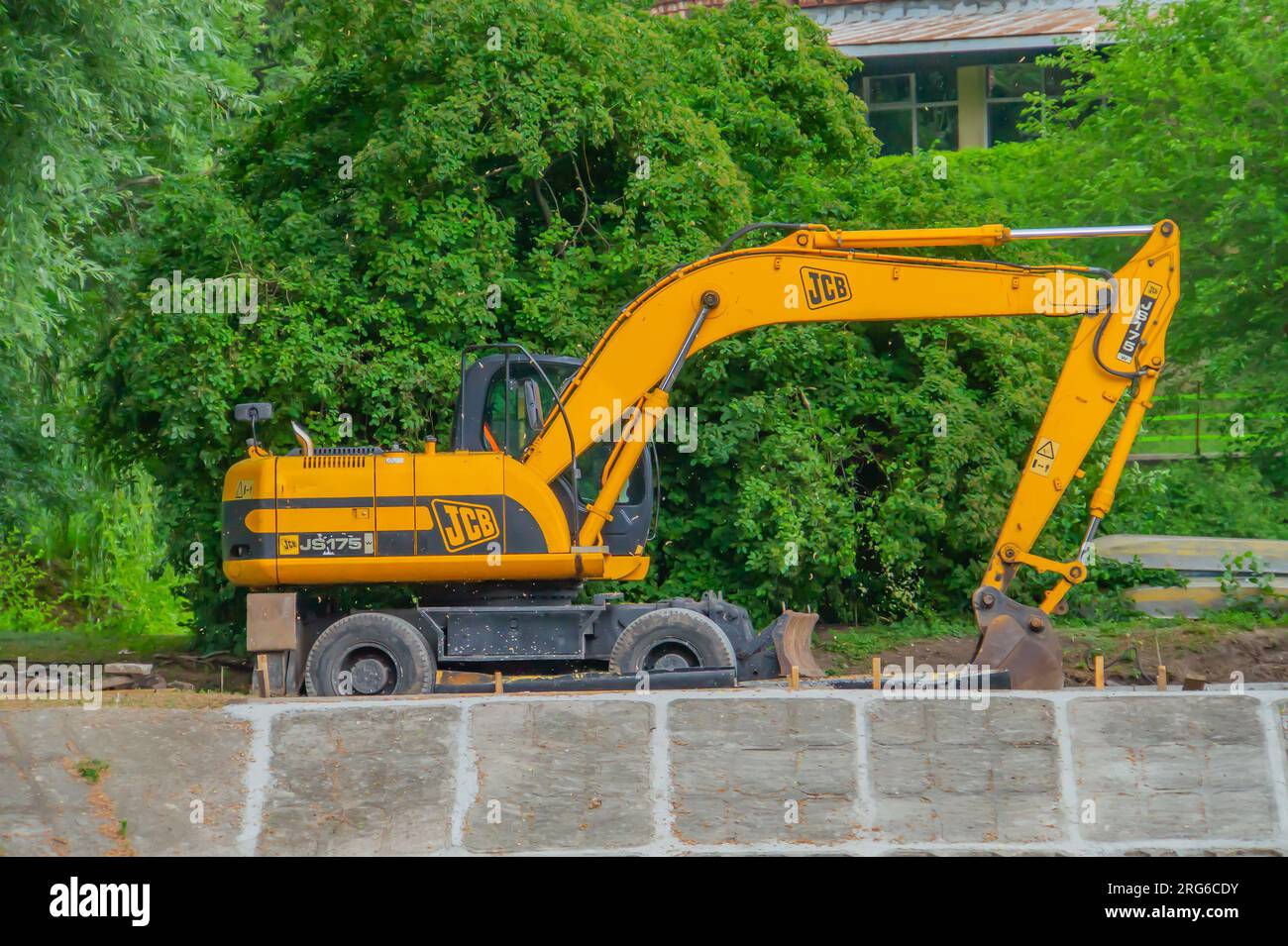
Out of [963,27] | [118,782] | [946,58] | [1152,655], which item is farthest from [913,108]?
[118,782]

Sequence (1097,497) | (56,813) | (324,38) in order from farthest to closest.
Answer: (324,38) → (1097,497) → (56,813)

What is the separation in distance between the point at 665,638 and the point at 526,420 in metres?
2.27

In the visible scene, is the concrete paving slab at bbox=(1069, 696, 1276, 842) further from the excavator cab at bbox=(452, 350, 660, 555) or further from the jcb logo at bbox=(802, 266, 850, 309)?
the excavator cab at bbox=(452, 350, 660, 555)

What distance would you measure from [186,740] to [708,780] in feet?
10.1

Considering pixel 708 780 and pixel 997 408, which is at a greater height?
pixel 997 408

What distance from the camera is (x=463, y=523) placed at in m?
13.1

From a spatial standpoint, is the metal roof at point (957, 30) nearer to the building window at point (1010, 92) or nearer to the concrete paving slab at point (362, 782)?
the building window at point (1010, 92)

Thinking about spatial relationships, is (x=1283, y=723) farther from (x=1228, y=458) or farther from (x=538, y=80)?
(x=1228, y=458)

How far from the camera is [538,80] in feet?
52.2

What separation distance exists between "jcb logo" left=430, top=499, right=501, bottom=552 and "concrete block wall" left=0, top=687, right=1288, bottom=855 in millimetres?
3593

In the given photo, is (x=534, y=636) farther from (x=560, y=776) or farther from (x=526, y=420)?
(x=560, y=776)

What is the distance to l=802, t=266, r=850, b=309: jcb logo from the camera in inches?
527

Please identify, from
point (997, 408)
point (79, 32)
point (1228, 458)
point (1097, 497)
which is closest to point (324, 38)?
point (79, 32)

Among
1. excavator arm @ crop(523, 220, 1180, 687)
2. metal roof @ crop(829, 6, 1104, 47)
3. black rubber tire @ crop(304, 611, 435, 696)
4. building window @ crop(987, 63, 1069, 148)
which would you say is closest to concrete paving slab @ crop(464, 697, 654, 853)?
black rubber tire @ crop(304, 611, 435, 696)
